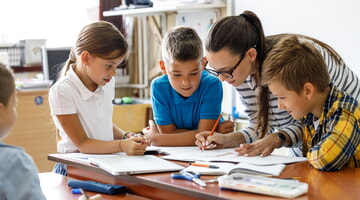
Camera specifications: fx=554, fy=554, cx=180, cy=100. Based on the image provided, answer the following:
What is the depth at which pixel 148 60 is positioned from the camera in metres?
4.72

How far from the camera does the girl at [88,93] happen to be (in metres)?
2.06

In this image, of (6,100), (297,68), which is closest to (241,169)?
(297,68)

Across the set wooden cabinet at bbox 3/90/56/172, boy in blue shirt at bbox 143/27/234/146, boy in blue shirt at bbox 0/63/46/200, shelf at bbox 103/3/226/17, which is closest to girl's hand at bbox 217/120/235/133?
boy in blue shirt at bbox 143/27/234/146

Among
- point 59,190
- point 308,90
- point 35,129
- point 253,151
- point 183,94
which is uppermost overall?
point 308,90

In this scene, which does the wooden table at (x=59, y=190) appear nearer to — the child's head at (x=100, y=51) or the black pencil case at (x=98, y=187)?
the black pencil case at (x=98, y=187)

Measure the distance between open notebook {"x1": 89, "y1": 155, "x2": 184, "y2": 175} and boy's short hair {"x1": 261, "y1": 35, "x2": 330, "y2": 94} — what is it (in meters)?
0.42

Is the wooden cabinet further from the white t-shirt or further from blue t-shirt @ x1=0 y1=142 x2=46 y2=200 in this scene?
blue t-shirt @ x1=0 y1=142 x2=46 y2=200

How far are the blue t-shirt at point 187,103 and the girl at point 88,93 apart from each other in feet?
0.69

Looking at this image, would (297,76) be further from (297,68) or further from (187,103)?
(187,103)

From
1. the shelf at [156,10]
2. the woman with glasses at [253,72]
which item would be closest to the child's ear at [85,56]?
the woman with glasses at [253,72]

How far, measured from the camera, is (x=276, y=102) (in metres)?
2.01

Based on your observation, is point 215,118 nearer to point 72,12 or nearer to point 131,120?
point 131,120

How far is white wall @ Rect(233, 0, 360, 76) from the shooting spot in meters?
3.01

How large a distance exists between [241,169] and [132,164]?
0.38 metres
